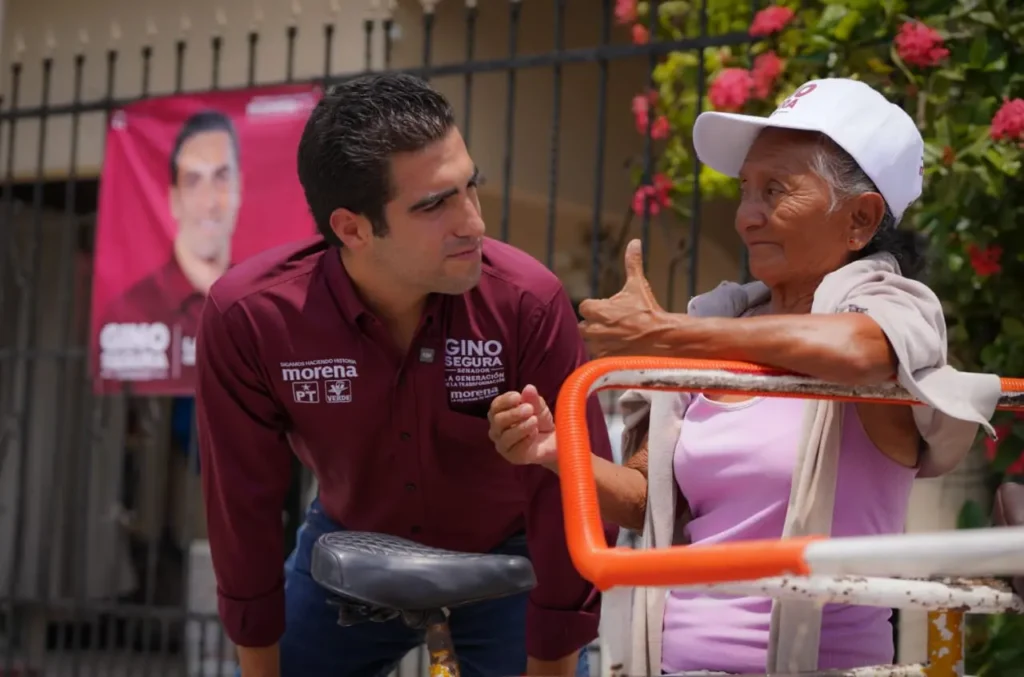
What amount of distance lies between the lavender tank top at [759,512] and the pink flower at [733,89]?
219 cm

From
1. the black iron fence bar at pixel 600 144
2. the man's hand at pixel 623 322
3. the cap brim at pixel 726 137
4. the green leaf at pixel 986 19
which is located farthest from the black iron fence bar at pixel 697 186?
the man's hand at pixel 623 322

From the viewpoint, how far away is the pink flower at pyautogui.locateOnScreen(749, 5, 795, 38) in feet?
13.1

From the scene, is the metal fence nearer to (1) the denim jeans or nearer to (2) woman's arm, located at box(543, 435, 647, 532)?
(1) the denim jeans

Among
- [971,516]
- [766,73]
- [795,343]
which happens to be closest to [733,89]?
[766,73]

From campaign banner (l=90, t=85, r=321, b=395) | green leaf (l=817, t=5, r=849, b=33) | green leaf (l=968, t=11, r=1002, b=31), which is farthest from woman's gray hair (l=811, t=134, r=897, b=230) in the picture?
campaign banner (l=90, t=85, r=321, b=395)

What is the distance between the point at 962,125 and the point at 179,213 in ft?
10.6

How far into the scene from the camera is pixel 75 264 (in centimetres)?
822

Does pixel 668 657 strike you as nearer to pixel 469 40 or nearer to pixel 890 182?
pixel 890 182

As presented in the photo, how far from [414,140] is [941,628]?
1274 millimetres

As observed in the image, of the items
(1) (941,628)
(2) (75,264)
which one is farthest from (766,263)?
(2) (75,264)

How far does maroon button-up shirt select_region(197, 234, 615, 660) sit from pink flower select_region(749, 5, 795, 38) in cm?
175

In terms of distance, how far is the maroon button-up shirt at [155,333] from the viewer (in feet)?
17.8

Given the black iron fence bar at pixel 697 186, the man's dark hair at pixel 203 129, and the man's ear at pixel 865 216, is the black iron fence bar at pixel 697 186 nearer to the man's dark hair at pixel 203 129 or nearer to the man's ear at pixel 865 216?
the man's dark hair at pixel 203 129

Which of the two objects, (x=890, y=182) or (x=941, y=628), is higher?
(x=890, y=182)
